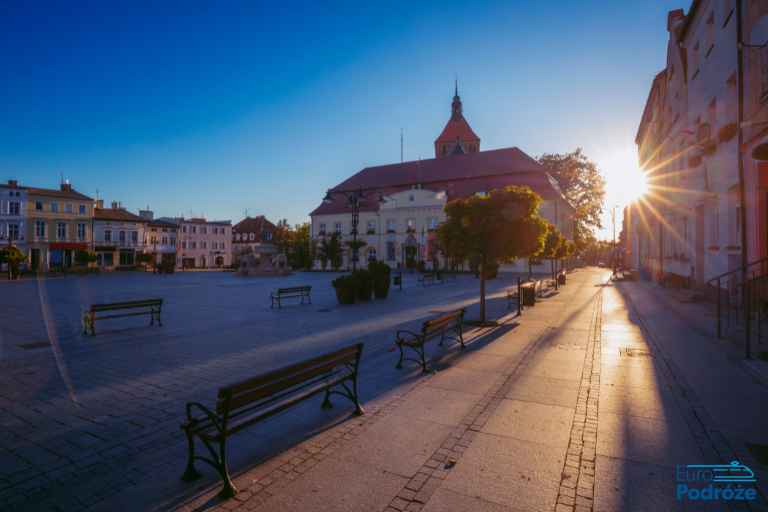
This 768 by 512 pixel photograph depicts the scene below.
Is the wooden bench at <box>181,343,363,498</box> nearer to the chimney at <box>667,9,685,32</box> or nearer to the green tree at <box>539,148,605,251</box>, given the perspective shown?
the chimney at <box>667,9,685,32</box>

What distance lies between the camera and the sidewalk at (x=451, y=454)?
3379mm

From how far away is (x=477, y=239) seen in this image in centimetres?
1178

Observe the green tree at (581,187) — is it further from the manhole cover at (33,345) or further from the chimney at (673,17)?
the manhole cover at (33,345)

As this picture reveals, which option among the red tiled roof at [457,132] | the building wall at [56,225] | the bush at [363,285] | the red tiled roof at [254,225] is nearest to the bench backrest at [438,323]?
the bush at [363,285]

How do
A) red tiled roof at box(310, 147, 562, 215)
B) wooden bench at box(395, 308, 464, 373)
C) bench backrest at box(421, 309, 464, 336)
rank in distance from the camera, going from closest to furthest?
wooden bench at box(395, 308, 464, 373), bench backrest at box(421, 309, 464, 336), red tiled roof at box(310, 147, 562, 215)

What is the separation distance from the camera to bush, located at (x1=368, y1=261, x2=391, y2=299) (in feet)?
63.0

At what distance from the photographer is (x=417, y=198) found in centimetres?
5591

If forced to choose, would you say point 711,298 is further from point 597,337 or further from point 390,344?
point 390,344

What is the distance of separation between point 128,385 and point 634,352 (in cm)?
952

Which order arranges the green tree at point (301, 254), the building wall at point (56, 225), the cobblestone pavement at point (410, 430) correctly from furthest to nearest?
1. the green tree at point (301, 254)
2. the building wall at point (56, 225)
3. the cobblestone pavement at point (410, 430)

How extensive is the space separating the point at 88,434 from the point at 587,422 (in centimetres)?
587

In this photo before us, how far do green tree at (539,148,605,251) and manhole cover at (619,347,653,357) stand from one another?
4789cm

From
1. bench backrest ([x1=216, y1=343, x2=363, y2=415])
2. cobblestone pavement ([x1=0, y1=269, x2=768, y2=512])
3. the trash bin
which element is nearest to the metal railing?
cobblestone pavement ([x1=0, y1=269, x2=768, y2=512])

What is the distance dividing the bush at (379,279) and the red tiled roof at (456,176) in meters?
27.1
